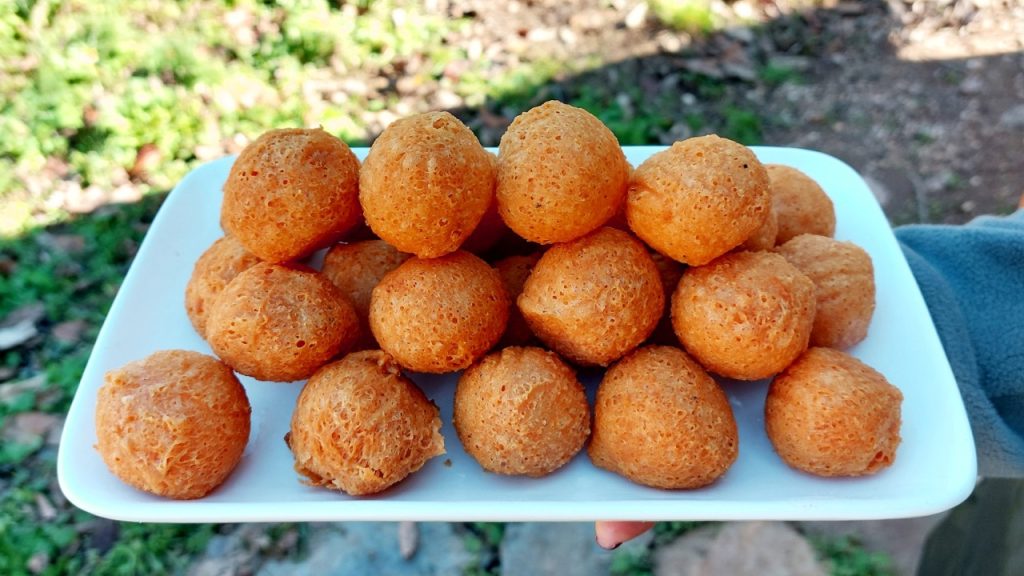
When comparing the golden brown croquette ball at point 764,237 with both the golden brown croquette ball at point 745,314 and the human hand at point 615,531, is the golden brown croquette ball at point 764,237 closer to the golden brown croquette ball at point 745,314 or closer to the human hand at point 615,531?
the golden brown croquette ball at point 745,314

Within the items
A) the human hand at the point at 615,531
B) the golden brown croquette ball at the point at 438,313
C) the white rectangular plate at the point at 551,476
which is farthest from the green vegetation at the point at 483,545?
the golden brown croquette ball at the point at 438,313

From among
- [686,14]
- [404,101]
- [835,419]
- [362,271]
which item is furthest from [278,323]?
[686,14]

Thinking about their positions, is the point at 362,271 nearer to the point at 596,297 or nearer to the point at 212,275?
the point at 212,275

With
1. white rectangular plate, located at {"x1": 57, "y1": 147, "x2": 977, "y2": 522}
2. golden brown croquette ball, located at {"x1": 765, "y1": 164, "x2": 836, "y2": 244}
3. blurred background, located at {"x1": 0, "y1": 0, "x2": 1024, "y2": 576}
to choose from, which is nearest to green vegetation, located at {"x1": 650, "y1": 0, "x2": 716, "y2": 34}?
blurred background, located at {"x1": 0, "y1": 0, "x2": 1024, "y2": 576}

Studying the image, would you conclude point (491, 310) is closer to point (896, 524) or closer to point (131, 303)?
point (131, 303)

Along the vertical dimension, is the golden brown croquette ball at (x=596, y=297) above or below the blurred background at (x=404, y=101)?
above

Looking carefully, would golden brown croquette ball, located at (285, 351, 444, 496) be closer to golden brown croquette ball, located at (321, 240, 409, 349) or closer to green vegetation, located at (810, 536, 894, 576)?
golden brown croquette ball, located at (321, 240, 409, 349)
